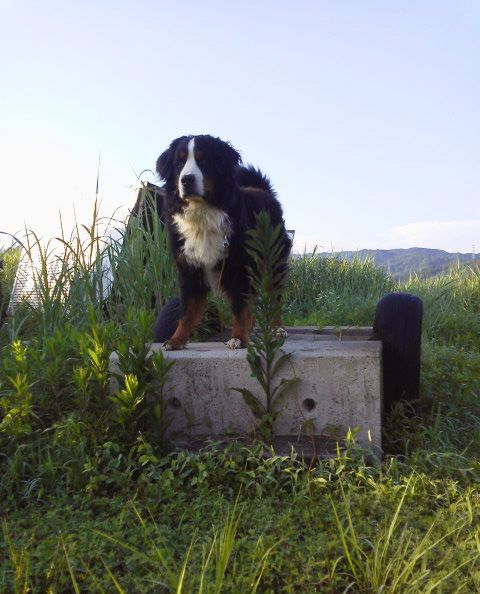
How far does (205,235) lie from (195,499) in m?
1.60

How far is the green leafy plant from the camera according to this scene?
280 centimetres

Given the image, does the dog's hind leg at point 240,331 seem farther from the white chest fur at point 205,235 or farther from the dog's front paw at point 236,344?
the white chest fur at point 205,235

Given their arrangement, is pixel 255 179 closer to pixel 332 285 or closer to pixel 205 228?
pixel 205 228

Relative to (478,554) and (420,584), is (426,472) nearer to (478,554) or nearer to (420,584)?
(478,554)

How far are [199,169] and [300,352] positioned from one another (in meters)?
1.23

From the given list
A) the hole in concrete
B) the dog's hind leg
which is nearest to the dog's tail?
the dog's hind leg

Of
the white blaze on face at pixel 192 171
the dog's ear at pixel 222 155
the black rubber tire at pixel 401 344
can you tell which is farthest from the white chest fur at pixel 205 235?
the black rubber tire at pixel 401 344

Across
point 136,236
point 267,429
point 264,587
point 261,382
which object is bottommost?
point 264,587

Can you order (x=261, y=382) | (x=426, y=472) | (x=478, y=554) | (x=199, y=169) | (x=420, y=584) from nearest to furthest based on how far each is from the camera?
1. (x=420, y=584)
2. (x=478, y=554)
3. (x=426, y=472)
4. (x=261, y=382)
5. (x=199, y=169)

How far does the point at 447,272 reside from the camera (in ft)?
36.2

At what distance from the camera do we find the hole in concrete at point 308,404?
311 cm

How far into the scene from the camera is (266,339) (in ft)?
9.55

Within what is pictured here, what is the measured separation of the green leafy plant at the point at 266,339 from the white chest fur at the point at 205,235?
0.52 metres

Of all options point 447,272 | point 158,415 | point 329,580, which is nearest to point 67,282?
point 158,415
